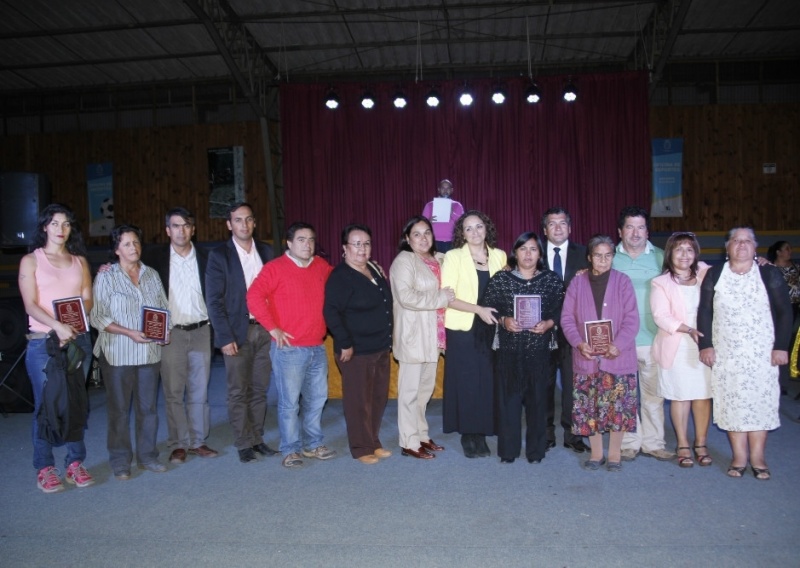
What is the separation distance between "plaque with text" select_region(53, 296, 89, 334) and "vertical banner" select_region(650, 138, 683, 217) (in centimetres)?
953

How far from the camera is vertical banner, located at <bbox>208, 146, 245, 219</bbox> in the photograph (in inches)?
452

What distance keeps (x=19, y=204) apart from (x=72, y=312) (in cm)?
461

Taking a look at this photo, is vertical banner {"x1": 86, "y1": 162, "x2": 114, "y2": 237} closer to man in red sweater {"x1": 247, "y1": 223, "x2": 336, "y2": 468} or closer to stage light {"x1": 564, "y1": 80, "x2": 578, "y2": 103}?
stage light {"x1": 564, "y1": 80, "x2": 578, "y2": 103}

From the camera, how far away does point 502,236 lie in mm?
10289

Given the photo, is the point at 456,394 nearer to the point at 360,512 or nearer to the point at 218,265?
the point at 360,512

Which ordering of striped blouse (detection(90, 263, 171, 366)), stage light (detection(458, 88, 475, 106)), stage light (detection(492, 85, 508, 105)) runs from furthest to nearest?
stage light (detection(458, 88, 475, 106)) → stage light (detection(492, 85, 508, 105)) → striped blouse (detection(90, 263, 171, 366))

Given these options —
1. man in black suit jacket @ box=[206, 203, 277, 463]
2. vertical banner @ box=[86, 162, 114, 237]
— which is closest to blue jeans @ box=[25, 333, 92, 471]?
man in black suit jacket @ box=[206, 203, 277, 463]

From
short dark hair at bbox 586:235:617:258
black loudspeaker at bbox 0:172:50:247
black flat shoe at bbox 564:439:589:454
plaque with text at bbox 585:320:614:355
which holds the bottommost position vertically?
black flat shoe at bbox 564:439:589:454

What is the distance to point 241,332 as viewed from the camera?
149 inches

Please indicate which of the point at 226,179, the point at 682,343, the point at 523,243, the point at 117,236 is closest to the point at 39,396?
the point at 117,236

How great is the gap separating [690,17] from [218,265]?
8.42 meters

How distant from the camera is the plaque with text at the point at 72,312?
130 inches

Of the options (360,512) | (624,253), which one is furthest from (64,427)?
(624,253)

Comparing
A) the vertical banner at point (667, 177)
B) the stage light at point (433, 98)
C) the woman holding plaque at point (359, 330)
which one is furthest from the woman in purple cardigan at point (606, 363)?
the vertical banner at point (667, 177)
